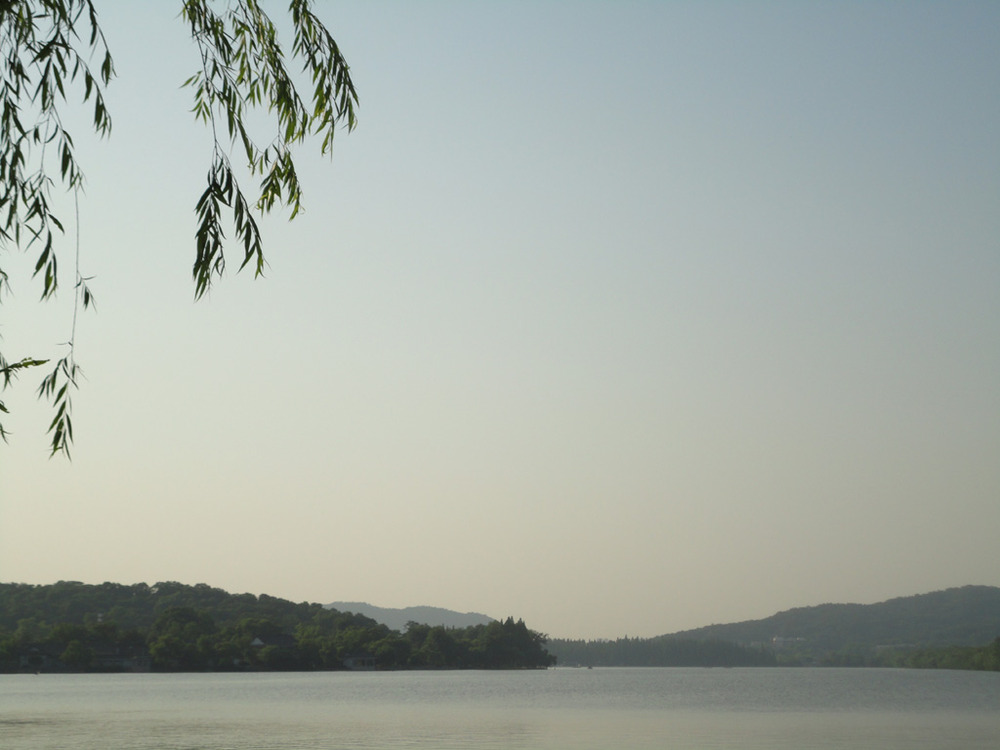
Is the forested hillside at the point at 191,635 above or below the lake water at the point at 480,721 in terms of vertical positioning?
above

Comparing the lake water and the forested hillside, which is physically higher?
the forested hillside

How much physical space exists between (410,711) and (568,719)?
33.6ft

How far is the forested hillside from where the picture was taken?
127 metres

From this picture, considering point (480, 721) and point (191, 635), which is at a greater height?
point (191, 635)

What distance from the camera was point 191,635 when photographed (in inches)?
5472

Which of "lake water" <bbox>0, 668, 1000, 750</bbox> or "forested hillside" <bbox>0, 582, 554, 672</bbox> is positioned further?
"forested hillside" <bbox>0, 582, 554, 672</bbox>

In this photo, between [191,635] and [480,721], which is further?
[191,635]

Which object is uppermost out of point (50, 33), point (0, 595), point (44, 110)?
point (0, 595)

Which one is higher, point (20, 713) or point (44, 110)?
point (44, 110)

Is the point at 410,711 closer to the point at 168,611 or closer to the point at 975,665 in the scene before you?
the point at 168,611

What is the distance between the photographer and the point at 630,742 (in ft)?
134

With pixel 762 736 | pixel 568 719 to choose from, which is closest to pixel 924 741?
pixel 762 736

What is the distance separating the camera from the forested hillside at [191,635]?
127m

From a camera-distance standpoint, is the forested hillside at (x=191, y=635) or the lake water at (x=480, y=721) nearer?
the lake water at (x=480, y=721)
